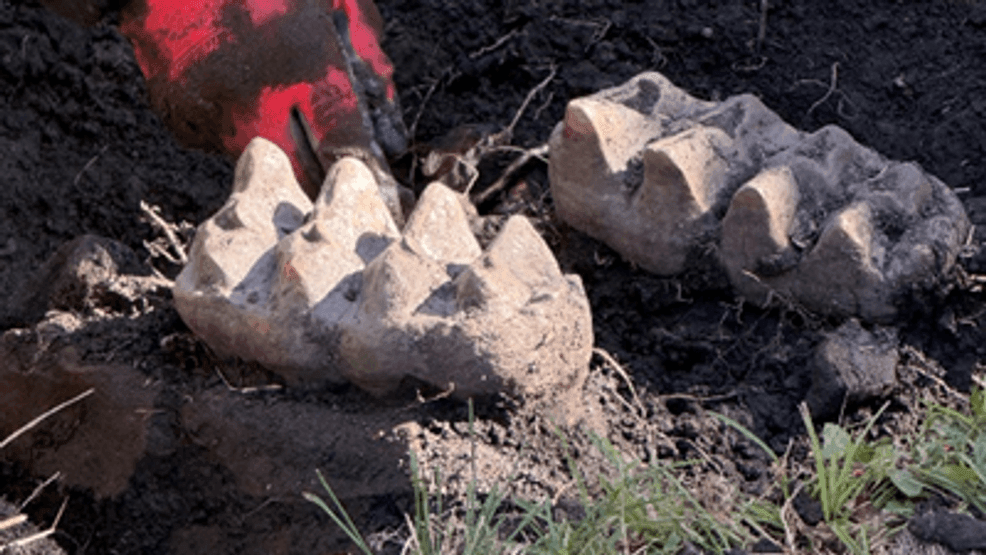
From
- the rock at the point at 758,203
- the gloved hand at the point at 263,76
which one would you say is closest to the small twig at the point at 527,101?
the gloved hand at the point at 263,76

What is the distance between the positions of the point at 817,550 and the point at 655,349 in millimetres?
642

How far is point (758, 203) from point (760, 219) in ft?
0.11

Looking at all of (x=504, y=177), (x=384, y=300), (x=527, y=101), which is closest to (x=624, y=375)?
(x=384, y=300)

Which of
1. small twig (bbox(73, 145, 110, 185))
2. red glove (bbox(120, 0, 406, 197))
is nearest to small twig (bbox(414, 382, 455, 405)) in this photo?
red glove (bbox(120, 0, 406, 197))

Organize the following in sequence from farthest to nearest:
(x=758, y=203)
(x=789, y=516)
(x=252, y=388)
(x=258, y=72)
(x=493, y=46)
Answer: (x=493, y=46)
(x=258, y=72)
(x=758, y=203)
(x=252, y=388)
(x=789, y=516)

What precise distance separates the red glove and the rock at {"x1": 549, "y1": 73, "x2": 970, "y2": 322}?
24.7 inches

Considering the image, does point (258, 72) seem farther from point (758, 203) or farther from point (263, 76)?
point (758, 203)

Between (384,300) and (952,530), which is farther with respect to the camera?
(384,300)

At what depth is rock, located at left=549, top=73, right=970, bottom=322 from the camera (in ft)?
7.33

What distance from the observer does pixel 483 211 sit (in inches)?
115

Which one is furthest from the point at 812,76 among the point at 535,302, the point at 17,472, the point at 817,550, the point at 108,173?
the point at 17,472

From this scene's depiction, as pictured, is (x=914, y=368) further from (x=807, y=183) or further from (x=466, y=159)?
(x=466, y=159)

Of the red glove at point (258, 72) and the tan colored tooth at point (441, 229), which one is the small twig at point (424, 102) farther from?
the tan colored tooth at point (441, 229)

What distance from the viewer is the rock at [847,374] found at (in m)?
2.13
